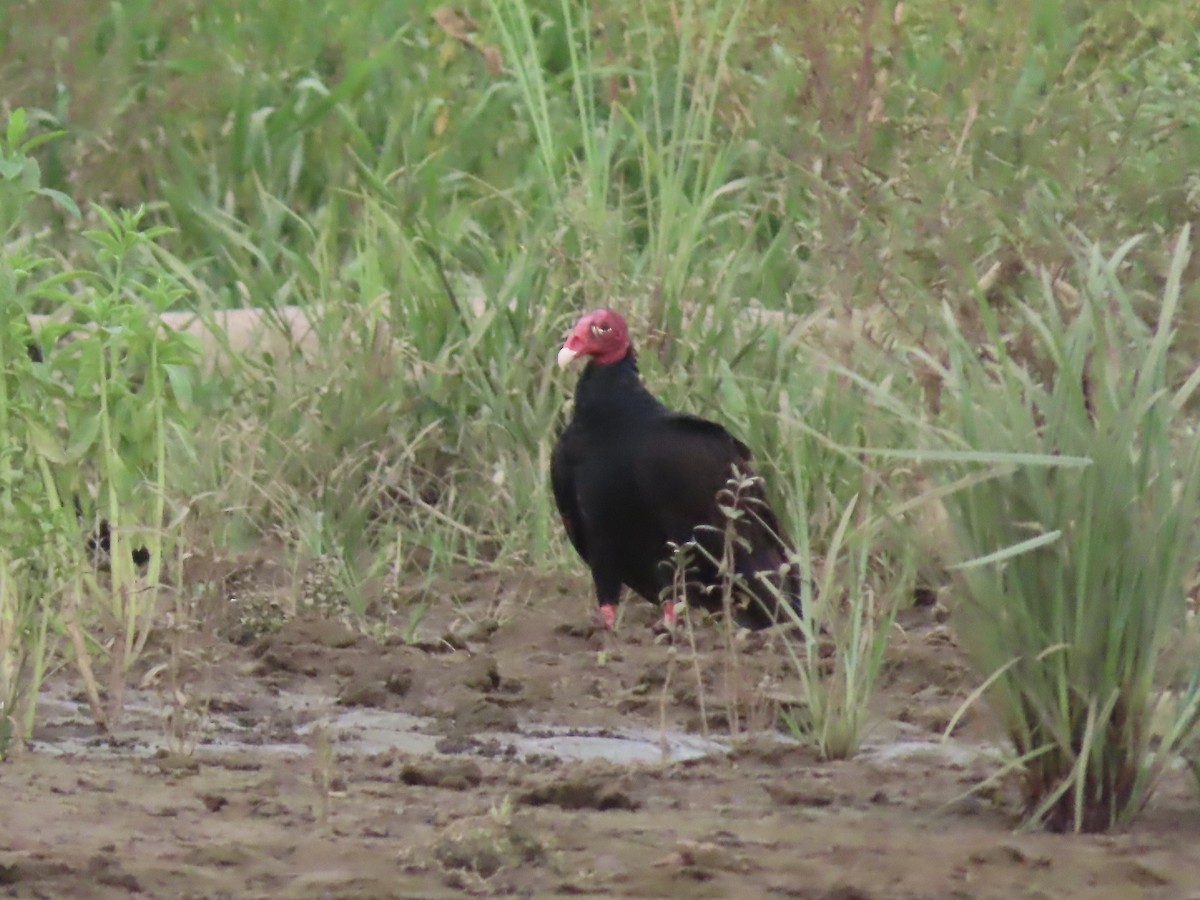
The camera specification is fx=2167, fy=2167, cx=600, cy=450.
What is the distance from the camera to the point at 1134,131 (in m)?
4.05

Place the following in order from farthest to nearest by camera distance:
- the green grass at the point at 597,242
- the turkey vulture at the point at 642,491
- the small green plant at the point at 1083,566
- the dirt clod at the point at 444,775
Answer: the turkey vulture at the point at 642,491 < the green grass at the point at 597,242 < the dirt clod at the point at 444,775 < the small green plant at the point at 1083,566

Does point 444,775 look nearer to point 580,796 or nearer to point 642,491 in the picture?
point 580,796

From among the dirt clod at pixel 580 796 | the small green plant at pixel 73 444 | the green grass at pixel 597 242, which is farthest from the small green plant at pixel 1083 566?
the small green plant at pixel 73 444

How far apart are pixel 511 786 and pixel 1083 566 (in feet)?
2.80

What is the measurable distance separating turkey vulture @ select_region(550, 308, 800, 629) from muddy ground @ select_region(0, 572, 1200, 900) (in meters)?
0.24

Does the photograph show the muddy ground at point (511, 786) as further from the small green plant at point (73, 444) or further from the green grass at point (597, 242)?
the green grass at point (597, 242)

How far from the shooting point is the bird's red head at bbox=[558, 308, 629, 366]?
476 centimetres

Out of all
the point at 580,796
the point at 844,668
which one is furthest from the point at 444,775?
the point at 844,668

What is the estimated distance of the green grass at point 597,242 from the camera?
394 centimetres

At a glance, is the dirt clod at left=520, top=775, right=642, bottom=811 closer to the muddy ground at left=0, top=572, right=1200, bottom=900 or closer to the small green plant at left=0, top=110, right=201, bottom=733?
the muddy ground at left=0, top=572, right=1200, bottom=900

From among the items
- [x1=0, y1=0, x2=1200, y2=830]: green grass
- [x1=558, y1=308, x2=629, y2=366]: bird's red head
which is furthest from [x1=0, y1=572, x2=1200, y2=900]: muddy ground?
[x1=558, y1=308, x2=629, y2=366]: bird's red head

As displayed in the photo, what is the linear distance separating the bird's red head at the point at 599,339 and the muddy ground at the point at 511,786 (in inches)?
26.4

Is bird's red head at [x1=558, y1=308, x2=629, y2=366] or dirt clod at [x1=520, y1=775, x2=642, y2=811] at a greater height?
bird's red head at [x1=558, y1=308, x2=629, y2=366]

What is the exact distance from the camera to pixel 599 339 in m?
4.78
